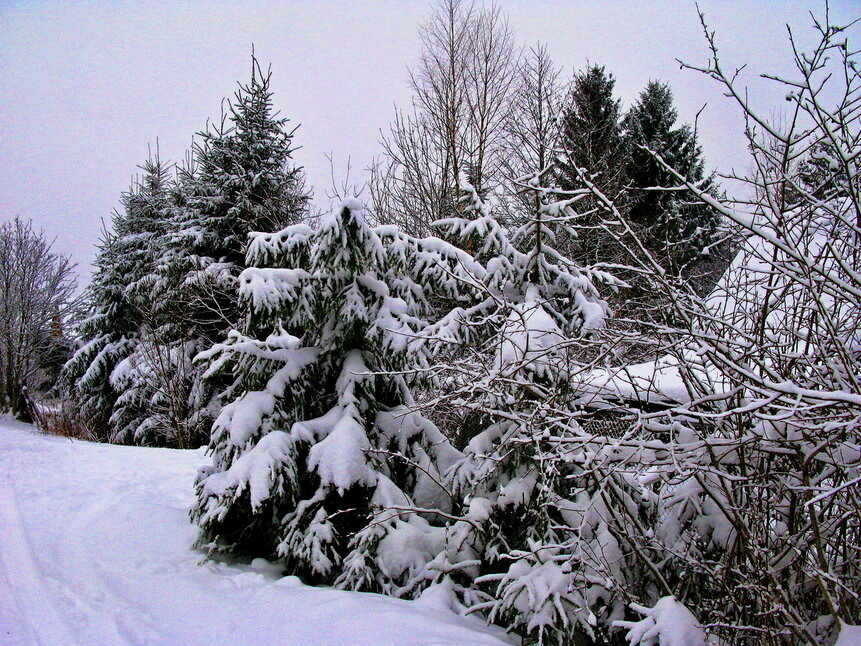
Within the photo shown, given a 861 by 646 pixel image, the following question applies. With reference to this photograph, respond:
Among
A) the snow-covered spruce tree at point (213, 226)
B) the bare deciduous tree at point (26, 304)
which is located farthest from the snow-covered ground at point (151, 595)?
the bare deciduous tree at point (26, 304)

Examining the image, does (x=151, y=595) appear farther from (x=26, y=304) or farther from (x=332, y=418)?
(x=26, y=304)

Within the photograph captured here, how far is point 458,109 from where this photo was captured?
13.5 m

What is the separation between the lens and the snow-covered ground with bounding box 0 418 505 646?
2.80 metres

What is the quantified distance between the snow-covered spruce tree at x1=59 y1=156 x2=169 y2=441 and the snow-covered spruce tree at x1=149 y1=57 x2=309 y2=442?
348cm

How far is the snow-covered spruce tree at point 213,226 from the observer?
34.7 ft

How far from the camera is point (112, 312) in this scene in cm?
1492

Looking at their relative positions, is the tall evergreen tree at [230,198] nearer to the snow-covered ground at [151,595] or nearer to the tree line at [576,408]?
the snow-covered ground at [151,595]

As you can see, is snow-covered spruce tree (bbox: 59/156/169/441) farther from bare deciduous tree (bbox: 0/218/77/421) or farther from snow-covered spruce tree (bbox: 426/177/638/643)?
snow-covered spruce tree (bbox: 426/177/638/643)

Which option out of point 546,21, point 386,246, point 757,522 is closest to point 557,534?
point 757,522

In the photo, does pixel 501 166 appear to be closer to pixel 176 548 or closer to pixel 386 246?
pixel 386 246

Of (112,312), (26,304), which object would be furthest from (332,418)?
(26,304)

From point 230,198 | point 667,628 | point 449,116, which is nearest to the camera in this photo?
point 667,628

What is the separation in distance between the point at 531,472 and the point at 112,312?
51.2 ft

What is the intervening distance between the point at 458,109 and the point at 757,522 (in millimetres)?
13173
